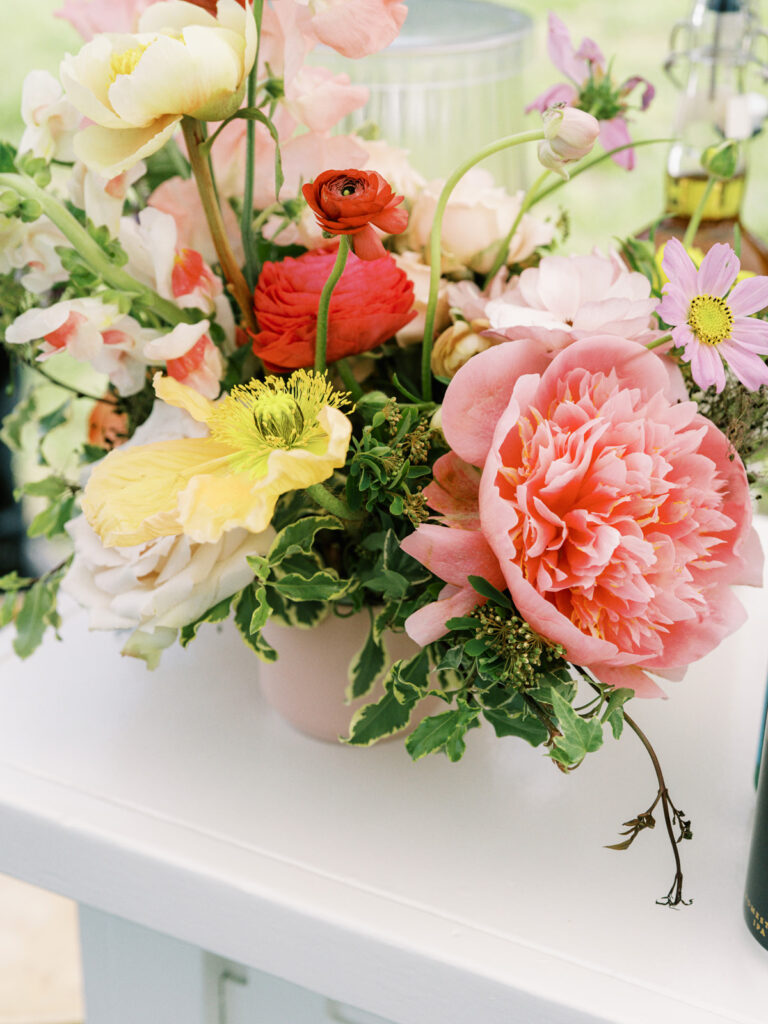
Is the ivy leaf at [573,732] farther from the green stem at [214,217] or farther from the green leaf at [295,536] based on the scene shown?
the green stem at [214,217]

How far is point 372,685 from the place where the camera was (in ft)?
1.64

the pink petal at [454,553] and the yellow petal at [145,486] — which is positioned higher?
the yellow petal at [145,486]

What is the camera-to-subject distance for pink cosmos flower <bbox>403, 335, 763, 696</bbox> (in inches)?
14.9

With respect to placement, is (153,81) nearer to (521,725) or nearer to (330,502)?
(330,502)

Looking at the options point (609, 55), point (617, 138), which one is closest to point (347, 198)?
point (617, 138)

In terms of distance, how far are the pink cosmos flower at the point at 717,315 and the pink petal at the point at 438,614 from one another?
12 centimetres

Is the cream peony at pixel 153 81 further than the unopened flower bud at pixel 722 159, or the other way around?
the unopened flower bud at pixel 722 159

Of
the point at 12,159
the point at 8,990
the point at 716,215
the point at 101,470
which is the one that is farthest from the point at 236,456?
the point at 8,990

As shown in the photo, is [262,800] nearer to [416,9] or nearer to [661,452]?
[661,452]

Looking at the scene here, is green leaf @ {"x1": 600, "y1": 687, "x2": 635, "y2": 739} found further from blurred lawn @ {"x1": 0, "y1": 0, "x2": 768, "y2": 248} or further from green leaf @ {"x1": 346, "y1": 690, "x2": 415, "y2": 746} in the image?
blurred lawn @ {"x1": 0, "y1": 0, "x2": 768, "y2": 248}

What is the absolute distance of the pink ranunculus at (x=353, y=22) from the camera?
1.33 feet

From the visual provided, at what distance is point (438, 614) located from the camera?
414 mm

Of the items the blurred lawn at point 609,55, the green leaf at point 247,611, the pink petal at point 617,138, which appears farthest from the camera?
the blurred lawn at point 609,55

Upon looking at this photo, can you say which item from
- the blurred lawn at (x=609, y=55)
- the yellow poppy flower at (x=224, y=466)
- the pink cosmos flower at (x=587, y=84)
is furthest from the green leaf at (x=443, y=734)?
the blurred lawn at (x=609, y=55)
